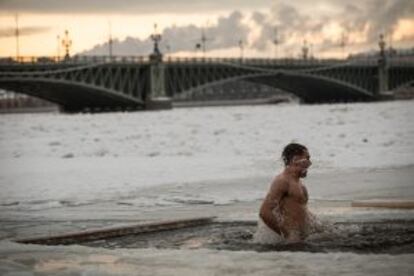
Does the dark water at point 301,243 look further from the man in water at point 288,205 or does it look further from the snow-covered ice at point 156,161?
the snow-covered ice at point 156,161

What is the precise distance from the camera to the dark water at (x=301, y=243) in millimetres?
8234

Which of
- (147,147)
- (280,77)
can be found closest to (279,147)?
(147,147)

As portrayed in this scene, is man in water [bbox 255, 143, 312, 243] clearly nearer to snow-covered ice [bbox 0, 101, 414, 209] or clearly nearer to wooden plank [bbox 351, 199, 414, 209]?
wooden plank [bbox 351, 199, 414, 209]

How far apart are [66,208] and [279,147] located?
13.4 metres

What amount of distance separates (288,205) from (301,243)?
0.47m

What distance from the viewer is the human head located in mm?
8633

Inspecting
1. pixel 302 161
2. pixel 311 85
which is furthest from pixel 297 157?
pixel 311 85

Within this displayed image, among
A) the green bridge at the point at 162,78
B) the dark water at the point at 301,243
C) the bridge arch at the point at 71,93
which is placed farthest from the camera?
the green bridge at the point at 162,78

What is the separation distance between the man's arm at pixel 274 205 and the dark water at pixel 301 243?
22cm

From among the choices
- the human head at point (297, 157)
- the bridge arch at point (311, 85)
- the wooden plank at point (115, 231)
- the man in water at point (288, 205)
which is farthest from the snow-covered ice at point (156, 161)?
the bridge arch at point (311, 85)

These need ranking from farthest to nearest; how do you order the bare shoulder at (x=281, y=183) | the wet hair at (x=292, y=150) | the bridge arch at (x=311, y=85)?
the bridge arch at (x=311, y=85)
the bare shoulder at (x=281, y=183)
the wet hair at (x=292, y=150)

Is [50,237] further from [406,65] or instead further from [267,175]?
[406,65]

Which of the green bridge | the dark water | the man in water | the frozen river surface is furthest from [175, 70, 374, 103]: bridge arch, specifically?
the man in water

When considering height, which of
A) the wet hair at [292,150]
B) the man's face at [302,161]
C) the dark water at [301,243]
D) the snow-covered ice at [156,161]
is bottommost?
the snow-covered ice at [156,161]
